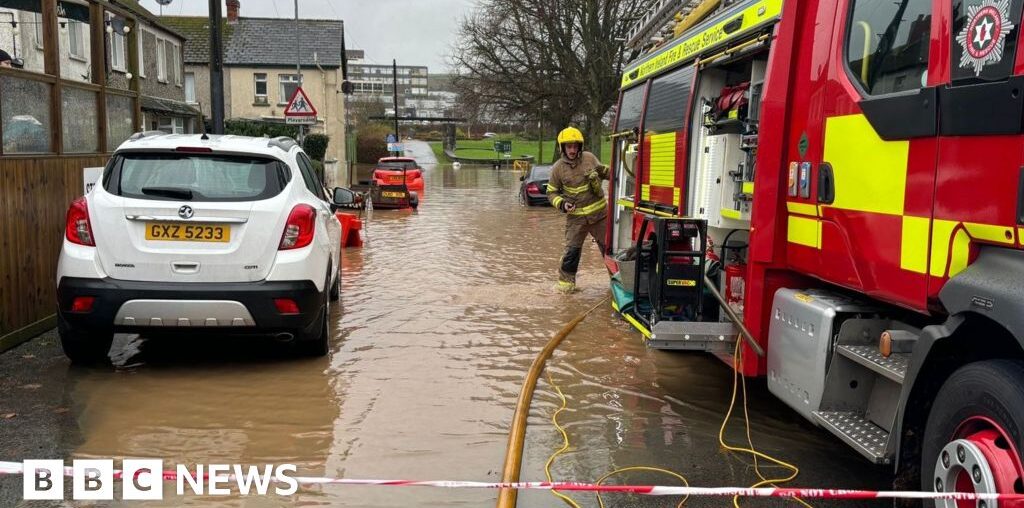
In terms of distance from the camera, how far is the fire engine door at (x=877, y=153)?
3.27 m

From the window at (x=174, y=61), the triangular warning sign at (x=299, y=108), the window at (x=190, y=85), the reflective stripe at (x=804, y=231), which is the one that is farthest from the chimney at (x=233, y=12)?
the reflective stripe at (x=804, y=231)

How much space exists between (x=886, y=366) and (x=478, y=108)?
108 feet

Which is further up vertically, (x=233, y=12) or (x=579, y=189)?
(x=233, y=12)

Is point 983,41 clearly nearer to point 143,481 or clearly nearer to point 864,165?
point 864,165

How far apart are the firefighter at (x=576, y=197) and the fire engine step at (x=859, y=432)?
6101 millimetres

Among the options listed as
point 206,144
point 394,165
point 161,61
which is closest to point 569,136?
point 206,144

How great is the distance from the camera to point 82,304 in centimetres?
568

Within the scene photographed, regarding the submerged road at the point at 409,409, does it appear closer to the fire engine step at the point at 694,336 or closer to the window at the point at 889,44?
the fire engine step at the point at 694,336

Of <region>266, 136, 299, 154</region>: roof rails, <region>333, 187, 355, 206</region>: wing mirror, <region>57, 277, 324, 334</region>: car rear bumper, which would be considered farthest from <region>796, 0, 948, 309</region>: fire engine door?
<region>333, 187, 355, 206</region>: wing mirror

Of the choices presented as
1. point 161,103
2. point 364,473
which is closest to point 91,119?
point 364,473

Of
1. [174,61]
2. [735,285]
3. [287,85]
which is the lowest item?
[735,285]

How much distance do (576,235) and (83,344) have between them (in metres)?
5.52

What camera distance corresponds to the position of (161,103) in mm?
30984

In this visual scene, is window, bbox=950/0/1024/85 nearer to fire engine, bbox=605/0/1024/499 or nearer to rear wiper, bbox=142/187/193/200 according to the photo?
fire engine, bbox=605/0/1024/499
